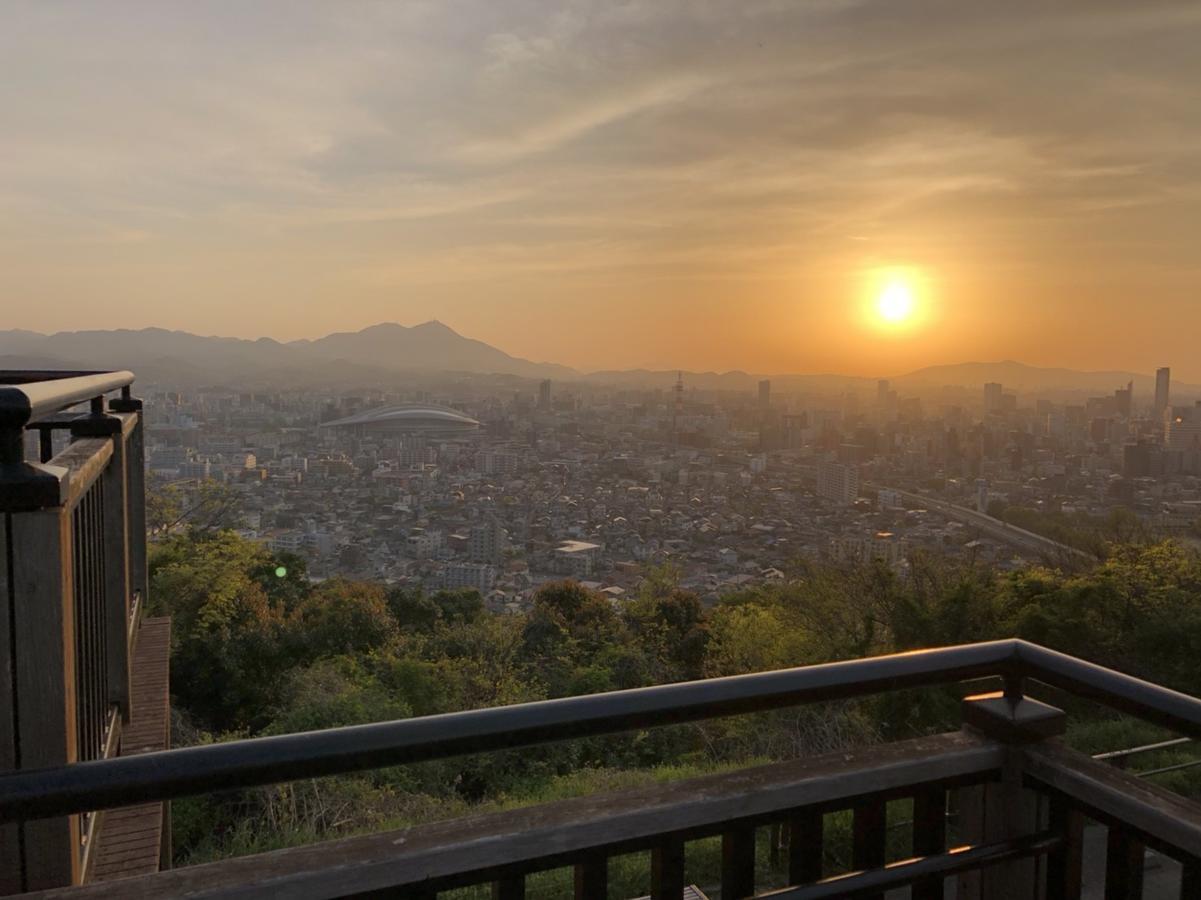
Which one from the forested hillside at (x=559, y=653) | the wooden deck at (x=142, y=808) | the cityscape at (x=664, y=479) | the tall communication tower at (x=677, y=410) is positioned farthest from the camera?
the tall communication tower at (x=677, y=410)

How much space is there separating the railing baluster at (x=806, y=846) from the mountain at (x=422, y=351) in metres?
84.6

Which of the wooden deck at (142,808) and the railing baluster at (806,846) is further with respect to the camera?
the wooden deck at (142,808)

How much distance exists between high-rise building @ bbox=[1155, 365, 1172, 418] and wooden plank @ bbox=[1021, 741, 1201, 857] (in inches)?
1927

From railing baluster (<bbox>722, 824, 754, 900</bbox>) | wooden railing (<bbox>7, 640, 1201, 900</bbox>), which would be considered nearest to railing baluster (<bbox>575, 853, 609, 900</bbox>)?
wooden railing (<bbox>7, 640, 1201, 900</bbox>)

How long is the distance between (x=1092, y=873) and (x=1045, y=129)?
14234mm

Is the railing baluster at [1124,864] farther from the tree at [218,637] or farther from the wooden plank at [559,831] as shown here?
the tree at [218,637]

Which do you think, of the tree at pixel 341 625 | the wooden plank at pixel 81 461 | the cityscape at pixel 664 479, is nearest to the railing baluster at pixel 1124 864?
the wooden plank at pixel 81 461

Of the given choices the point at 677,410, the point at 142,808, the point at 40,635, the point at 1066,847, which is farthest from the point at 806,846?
the point at 677,410

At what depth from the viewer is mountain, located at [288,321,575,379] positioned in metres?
86.5

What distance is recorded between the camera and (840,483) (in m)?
38.8

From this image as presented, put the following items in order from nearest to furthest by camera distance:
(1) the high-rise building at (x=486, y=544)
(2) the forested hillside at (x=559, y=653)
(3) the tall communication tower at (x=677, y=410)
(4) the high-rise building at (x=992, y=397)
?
(2) the forested hillside at (x=559, y=653) → (1) the high-rise building at (x=486, y=544) → (4) the high-rise building at (x=992, y=397) → (3) the tall communication tower at (x=677, y=410)

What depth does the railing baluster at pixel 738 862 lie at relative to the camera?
1.14 meters

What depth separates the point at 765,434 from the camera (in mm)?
53188

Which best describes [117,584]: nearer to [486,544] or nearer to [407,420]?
[486,544]
